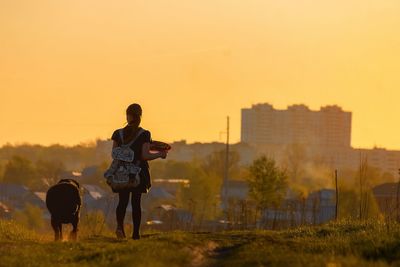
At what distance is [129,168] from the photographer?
15.8 m

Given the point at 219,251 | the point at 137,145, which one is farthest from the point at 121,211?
the point at 219,251

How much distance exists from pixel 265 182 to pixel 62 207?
4961 cm

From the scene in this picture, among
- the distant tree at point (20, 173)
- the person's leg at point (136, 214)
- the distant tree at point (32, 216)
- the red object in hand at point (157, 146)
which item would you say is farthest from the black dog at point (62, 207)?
the distant tree at point (20, 173)

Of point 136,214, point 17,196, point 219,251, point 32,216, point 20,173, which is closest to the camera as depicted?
point 219,251

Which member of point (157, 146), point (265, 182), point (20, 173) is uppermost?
point (20, 173)

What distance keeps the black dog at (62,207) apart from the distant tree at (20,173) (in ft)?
448

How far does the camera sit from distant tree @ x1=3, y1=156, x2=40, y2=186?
15175 cm

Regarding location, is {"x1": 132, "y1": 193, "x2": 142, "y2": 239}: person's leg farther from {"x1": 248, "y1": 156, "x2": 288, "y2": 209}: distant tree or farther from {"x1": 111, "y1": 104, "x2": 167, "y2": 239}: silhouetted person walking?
{"x1": 248, "y1": 156, "x2": 288, "y2": 209}: distant tree

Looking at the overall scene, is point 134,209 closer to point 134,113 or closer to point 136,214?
point 136,214

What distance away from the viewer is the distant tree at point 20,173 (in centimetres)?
15175

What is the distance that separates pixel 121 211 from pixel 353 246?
14.0 ft

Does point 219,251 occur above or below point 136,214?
below

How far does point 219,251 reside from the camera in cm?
1395

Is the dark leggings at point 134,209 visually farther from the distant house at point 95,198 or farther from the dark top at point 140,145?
the distant house at point 95,198
